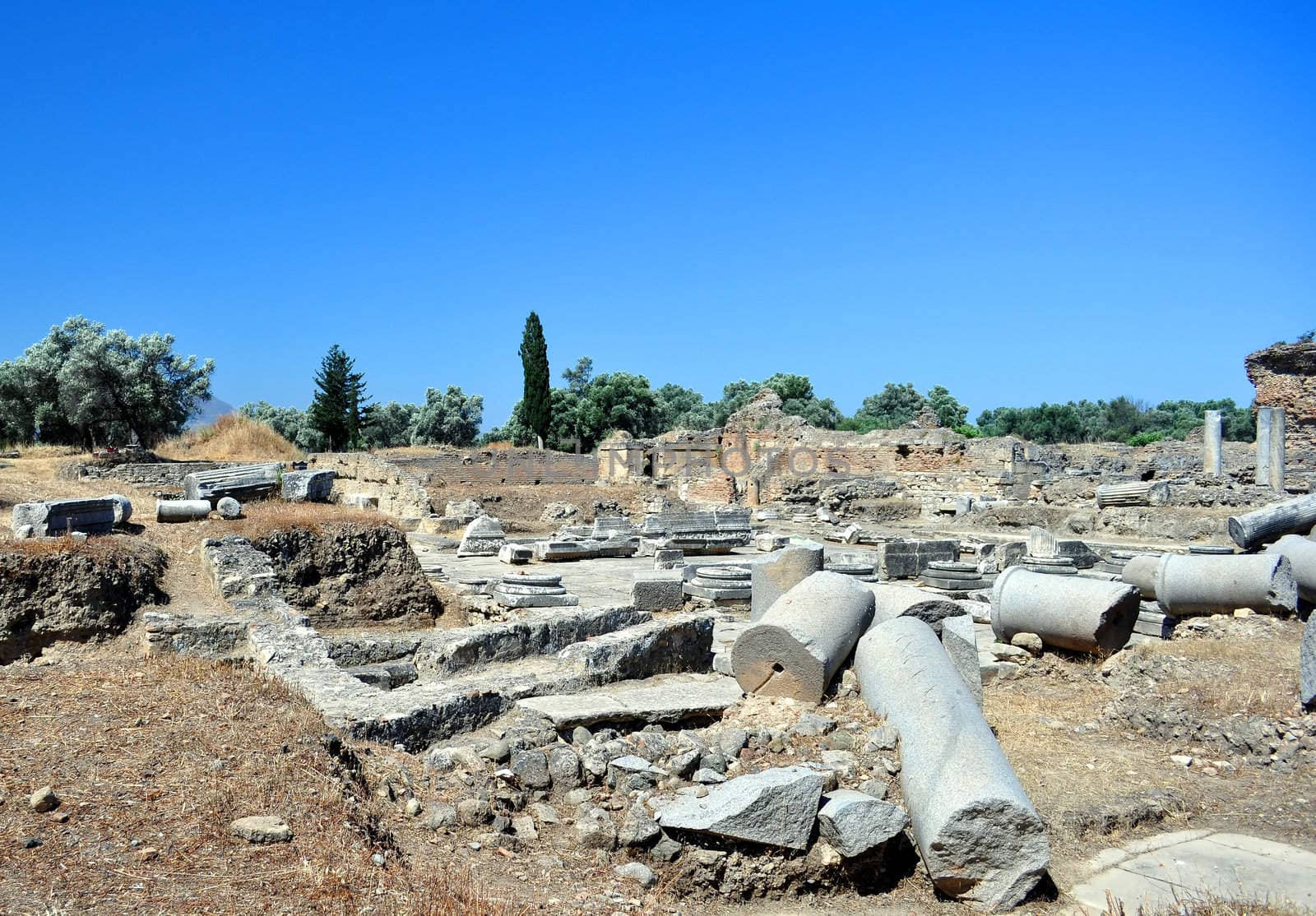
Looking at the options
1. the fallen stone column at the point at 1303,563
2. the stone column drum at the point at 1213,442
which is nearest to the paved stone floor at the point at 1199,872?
the fallen stone column at the point at 1303,563

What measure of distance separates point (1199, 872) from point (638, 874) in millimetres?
2992

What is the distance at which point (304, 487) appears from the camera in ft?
52.4

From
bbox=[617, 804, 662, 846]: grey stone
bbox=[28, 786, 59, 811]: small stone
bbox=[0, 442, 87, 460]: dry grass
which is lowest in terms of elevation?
bbox=[617, 804, 662, 846]: grey stone

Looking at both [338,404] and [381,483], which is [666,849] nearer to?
[381,483]

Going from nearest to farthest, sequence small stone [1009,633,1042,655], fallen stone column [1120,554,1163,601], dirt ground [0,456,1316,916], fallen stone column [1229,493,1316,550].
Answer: dirt ground [0,456,1316,916]
small stone [1009,633,1042,655]
fallen stone column [1120,554,1163,601]
fallen stone column [1229,493,1316,550]

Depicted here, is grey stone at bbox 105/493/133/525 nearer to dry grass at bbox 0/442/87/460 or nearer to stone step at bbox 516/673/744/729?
stone step at bbox 516/673/744/729

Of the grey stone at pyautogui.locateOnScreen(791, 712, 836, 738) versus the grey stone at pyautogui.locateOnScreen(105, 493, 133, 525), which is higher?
the grey stone at pyautogui.locateOnScreen(105, 493, 133, 525)

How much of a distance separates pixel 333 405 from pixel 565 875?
144ft

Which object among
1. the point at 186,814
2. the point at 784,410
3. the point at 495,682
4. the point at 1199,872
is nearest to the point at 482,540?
the point at 495,682

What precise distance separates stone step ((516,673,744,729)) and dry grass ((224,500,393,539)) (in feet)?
19.0

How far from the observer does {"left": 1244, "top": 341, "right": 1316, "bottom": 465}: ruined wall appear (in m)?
26.9

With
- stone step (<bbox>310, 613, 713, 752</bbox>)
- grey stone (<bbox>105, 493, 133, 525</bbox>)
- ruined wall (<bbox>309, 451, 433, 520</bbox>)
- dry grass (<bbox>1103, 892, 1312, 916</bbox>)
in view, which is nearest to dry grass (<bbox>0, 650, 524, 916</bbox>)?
stone step (<bbox>310, 613, 713, 752</bbox>)

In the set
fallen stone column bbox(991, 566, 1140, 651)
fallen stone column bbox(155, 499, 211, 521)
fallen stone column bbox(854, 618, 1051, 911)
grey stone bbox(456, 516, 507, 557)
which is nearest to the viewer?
fallen stone column bbox(854, 618, 1051, 911)

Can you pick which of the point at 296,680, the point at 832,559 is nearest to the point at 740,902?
the point at 296,680
